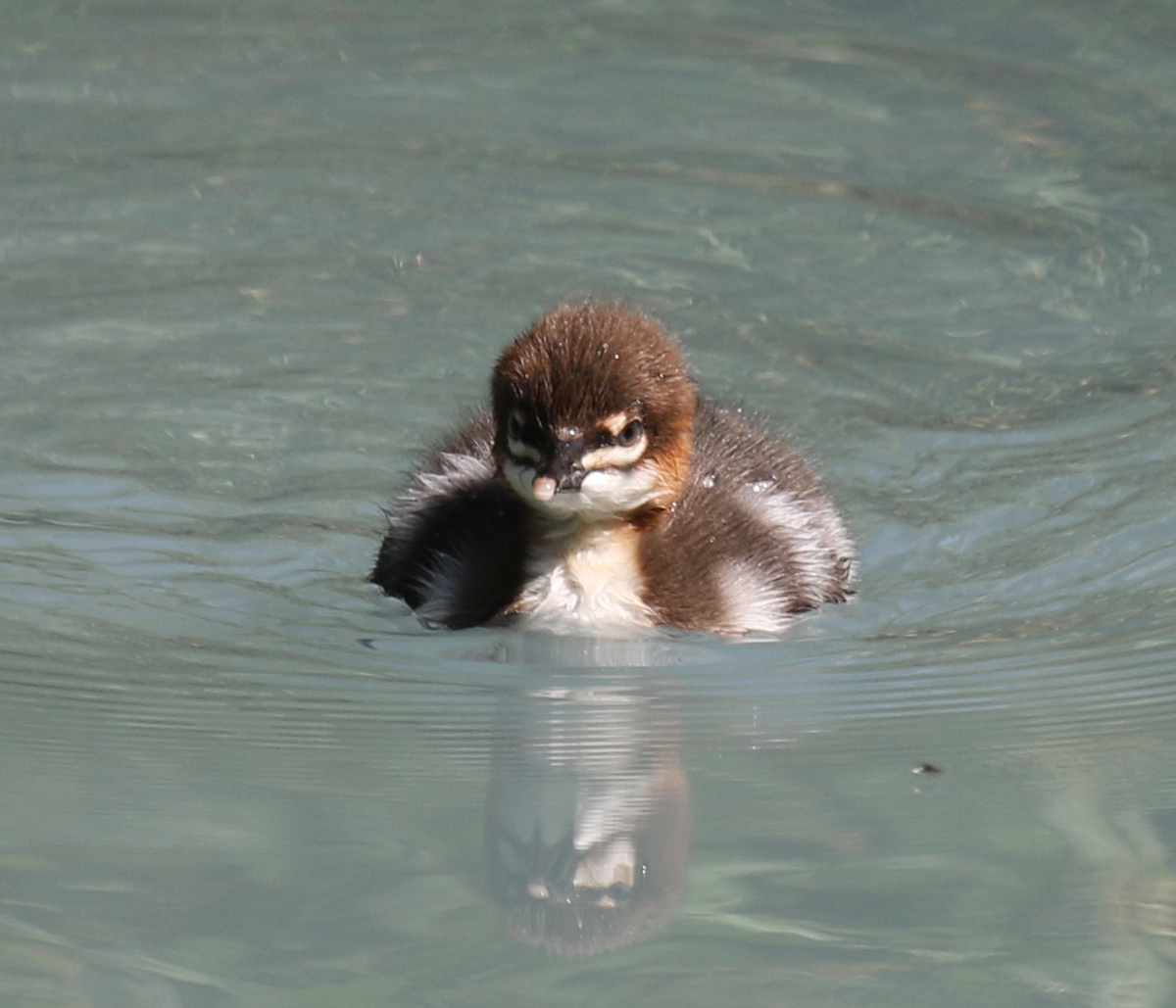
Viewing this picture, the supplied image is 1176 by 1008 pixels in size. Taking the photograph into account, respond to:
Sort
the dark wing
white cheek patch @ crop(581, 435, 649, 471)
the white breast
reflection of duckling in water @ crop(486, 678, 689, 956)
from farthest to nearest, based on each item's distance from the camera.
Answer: the dark wing → the white breast → white cheek patch @ crop(581, 435, 649, 471) → reflection of duckling in water @ crop(486, 678, 689, 956)

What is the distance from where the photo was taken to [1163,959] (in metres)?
2.95

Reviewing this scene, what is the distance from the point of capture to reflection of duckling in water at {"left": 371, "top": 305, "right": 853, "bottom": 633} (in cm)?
448

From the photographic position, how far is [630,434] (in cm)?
455

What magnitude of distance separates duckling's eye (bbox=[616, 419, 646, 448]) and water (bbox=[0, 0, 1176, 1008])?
1.49ft

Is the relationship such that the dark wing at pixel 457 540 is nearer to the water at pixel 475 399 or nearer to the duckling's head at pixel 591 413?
the water at pixel 475 399

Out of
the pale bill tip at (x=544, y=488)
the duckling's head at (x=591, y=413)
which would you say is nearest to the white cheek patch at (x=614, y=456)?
the duckling's head at (x=591, y=413)

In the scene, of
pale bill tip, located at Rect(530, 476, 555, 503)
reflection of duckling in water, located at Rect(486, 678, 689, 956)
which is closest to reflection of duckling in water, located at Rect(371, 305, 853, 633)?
pale bill tip, located at Rect(530, 476, 555, 503)

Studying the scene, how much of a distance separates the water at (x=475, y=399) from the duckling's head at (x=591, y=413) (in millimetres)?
367

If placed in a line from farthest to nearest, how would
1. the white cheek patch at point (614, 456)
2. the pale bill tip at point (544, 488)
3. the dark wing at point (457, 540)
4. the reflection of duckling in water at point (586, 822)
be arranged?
the dark wing at point (457, 540) < the white cheek patch at point (614, 456) < the pale bill tip at point (544, 488) < the reflection of duckling in water at point (586, 822)

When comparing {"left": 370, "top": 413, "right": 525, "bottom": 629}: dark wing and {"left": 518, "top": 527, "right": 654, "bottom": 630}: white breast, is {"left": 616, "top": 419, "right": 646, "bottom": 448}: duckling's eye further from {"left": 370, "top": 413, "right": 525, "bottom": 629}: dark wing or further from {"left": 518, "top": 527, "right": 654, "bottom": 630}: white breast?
{"left": 370, "top": 413, "right": 525, "bottom": 629}: dark wing

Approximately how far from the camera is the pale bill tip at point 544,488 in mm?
4387

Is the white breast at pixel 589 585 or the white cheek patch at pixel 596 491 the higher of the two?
the white cheek patch at pixel 596 491

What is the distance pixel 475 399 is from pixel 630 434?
1804mm

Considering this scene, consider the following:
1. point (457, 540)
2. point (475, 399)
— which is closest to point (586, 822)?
point (457, 540)
